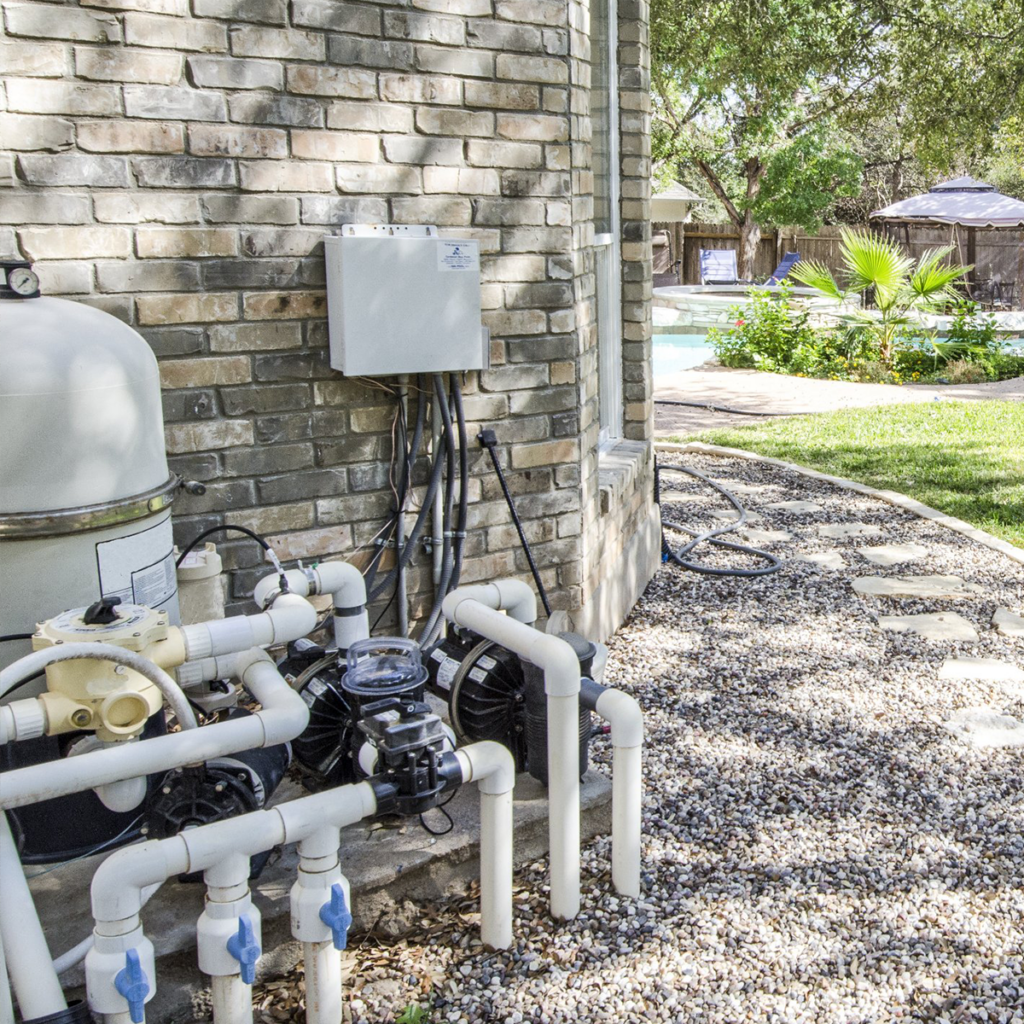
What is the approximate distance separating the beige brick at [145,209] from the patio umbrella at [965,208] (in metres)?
20.7

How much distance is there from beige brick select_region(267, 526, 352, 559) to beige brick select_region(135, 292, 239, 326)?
0.68 m

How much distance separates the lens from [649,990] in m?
2.49

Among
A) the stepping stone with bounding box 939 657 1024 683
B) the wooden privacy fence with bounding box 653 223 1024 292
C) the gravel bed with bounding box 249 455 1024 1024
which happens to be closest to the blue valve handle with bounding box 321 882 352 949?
the gravel bed with bounding box 249 455 1024 1024

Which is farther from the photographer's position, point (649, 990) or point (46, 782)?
point (649, 990)

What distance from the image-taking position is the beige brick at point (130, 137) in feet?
9.63

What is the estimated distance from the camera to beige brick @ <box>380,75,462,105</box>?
340 centimetres

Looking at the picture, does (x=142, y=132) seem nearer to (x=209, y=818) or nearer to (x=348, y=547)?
(x=348, y=547)

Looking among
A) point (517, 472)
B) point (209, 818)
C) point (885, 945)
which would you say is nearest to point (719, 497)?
point (517, 472)

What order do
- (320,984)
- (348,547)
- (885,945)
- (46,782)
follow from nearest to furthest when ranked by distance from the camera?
(46,782) < (320,984) < (885,945) < (348,547)

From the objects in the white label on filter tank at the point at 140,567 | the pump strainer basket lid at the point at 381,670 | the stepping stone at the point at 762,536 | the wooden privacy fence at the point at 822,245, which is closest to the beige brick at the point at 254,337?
the white label on filter tank at the point at 140,567

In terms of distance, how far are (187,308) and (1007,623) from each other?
358 centimetres

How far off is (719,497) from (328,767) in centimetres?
475

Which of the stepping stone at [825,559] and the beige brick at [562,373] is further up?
the beige brick at [562,373]

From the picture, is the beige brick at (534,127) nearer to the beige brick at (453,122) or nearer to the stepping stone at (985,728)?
the beige brick at (453,122)
